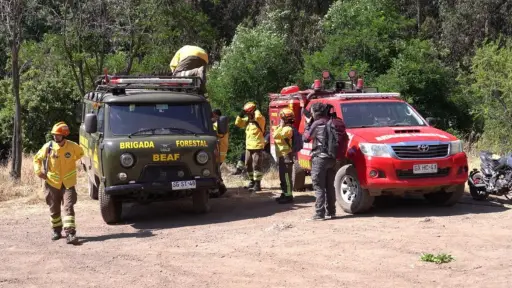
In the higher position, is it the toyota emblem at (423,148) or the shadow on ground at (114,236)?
the toyota emblem at (423,148)

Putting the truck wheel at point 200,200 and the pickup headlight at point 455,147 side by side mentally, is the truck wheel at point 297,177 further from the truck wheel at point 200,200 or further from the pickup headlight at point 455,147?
the pickup headlight at point 455,147

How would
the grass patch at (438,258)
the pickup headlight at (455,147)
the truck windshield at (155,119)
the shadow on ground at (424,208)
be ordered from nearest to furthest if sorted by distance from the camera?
the grass patch at (438,258) < the pickup headlight at (455,147) < the shadow on ground at (424,208) < the truck windshield at (155,119)

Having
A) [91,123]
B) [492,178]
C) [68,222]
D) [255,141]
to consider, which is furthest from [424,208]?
[68,222]

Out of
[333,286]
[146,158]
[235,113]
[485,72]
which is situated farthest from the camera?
[485,72]

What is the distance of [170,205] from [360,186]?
406cm

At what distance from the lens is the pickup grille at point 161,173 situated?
10.2m

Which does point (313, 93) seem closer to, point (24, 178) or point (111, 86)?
point (111, 86)

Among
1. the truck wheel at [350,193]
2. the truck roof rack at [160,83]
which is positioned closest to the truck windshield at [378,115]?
the truck wheel at [350,193]

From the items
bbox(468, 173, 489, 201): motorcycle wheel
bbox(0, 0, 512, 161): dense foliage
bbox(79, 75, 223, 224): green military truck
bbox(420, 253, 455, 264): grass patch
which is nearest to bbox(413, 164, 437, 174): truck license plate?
bbox(468, 173, 489, 201): motorcycle wheel

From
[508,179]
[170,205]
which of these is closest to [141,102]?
[170,205]

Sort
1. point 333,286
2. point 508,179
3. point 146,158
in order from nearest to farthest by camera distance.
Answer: point 333,286 < point 146,158 < point 508,179

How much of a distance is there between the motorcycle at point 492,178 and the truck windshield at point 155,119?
4.76 m

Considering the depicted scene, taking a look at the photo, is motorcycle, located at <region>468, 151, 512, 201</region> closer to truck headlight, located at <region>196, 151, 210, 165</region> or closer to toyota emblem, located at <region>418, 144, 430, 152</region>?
toyota emblem, located at <region>418, 144, 430, 152</region>

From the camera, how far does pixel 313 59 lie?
2766cm
